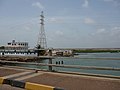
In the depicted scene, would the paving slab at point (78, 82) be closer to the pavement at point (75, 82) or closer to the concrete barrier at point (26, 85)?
the pavement at point (75, 82)

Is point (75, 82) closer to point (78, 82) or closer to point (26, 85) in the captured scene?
point (78, 82)

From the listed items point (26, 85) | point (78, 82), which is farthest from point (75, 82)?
point (26, 85)

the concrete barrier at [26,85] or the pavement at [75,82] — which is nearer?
the concrete barrier at [26,85]

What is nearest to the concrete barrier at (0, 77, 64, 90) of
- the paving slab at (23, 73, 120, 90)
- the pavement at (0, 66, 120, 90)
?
the pavement at (0, 66, 120, 90)

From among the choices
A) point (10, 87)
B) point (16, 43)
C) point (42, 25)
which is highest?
point (42, 25)

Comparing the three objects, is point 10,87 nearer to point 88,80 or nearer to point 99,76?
point 88,80

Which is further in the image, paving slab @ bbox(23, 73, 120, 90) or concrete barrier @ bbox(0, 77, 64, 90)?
paving slab @ bbox(23, 73, 120, 90)

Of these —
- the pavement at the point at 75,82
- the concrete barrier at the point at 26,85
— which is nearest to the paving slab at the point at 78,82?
the pavement at the point at 75,82

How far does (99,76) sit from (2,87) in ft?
11.5

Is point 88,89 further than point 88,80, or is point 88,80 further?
point 88,80

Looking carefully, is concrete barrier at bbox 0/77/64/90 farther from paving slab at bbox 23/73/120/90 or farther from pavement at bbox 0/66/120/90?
paving slab at bbox 23/73/120/90

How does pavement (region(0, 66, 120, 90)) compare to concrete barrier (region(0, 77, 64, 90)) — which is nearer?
concrete barrier (region(0, 77, 64, 90))

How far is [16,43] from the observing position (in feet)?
354

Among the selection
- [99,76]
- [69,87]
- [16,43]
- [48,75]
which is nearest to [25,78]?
[48,75]
